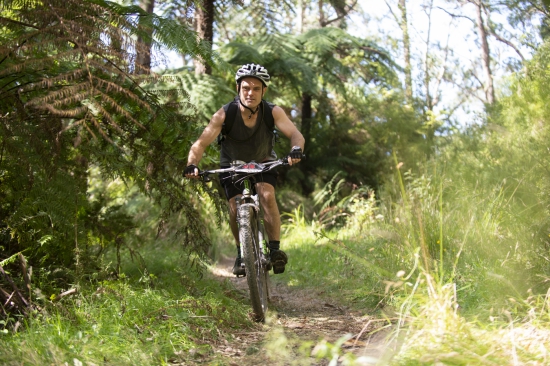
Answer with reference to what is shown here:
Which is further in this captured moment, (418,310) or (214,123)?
(214,123)

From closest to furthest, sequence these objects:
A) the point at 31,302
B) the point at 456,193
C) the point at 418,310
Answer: the point at 418,310 → the point at 31,302 → the point at 456,193

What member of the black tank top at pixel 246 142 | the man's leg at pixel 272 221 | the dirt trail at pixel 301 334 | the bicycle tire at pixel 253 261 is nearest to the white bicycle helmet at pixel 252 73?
the black tank top at pixel 246 142

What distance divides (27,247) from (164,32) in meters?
2.20

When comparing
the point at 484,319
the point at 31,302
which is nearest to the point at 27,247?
the point at 31,302

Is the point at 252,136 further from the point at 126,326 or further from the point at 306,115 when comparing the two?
the point at 306,115

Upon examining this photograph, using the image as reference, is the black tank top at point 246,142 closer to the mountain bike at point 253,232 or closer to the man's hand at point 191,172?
the mountain bike at point 253,232

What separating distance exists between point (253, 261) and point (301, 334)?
720 millimetres

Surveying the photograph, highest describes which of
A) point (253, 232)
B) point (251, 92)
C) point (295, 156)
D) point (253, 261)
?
point (251, 92)

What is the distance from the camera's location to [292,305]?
18.5ft

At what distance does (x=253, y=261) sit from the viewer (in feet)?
15.0

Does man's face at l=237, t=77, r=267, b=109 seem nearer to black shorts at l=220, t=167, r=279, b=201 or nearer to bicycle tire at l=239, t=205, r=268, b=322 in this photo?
black shorts at l=220, t=167, r=279, b=201

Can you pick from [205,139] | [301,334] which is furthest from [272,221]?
[301,334]

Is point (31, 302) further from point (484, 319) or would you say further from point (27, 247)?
point (484, 319)

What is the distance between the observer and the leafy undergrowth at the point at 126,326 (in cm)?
310
